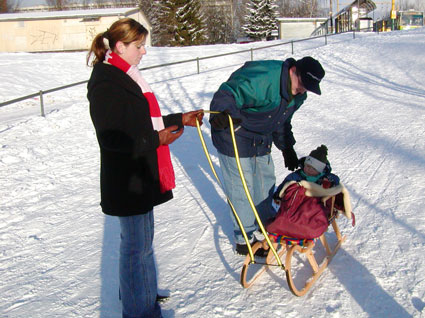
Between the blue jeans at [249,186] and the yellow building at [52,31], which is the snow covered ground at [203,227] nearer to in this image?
the blue jeans at [249,186]

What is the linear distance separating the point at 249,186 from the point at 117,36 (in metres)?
1.91

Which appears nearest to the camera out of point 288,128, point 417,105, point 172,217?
point 288,128

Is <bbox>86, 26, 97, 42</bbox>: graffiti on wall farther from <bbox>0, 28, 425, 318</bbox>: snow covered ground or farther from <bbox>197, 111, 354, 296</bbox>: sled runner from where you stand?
<bbox>197, 111, 354, 296</bbox>: sled runner

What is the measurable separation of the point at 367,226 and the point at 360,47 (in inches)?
597

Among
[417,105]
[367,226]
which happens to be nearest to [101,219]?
[367,226]

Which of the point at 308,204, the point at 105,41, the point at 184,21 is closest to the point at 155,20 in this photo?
the point at 184,21

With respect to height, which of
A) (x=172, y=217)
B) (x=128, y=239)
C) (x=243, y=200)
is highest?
(x=128, y=239)

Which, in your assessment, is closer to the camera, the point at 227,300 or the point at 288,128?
the point at 227,300

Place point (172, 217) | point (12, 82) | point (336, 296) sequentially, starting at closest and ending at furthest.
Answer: point (336, 296) < point (172, 217) < point (12, 82)

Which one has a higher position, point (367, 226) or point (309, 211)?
point (309, 211)

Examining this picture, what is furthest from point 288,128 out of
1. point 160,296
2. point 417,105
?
point 417,105

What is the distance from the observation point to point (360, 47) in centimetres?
1778

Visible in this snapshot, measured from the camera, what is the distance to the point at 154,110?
2.69 metres

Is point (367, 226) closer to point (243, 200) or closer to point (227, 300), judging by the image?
point (243, 200)
